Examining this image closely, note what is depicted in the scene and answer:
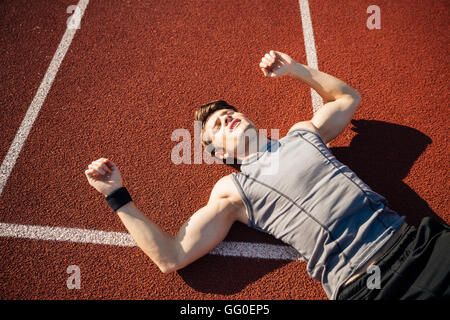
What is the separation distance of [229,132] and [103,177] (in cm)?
115

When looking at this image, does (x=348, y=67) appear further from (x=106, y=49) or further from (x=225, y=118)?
(x=106, y=49)

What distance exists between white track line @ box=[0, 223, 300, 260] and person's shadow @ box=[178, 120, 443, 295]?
46 millimetres

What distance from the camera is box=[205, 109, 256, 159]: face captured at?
230 centimetres

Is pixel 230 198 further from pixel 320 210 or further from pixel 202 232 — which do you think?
pixel 320 210

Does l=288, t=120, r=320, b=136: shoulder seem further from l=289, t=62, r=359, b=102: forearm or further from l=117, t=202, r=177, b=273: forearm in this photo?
l=117, t=202, r=177, b=273: forearm

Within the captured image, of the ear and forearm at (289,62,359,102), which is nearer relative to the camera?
the ear

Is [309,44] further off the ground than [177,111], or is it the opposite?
[309,44]

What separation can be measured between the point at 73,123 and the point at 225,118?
1.80 metres

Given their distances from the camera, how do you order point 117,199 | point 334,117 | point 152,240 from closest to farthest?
point 152,240 → point 117,199 → point 334,117

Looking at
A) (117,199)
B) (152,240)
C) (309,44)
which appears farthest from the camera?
(309,44)

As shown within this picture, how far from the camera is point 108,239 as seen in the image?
2551mm

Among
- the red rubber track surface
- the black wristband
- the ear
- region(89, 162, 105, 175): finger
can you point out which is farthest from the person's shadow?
region(89, 162, 105, 175): finger
